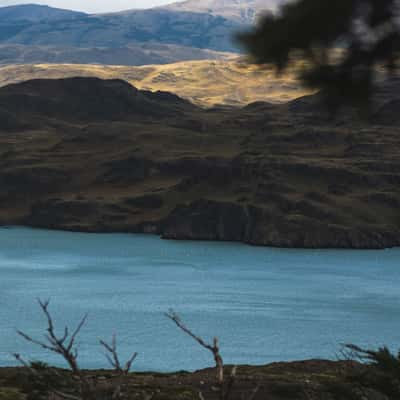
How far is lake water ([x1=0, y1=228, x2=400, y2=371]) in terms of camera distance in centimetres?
6406

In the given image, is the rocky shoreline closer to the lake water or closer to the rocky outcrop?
the lake water

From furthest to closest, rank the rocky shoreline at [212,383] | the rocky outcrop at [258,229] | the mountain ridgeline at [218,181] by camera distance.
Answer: the mountain ridgeline at [218,181] → the rocky outcrop at [258,229] → the rocky shoreline at [212,383]

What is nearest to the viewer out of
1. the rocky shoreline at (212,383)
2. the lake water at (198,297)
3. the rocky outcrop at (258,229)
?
the rocky shoreline at (212,383)

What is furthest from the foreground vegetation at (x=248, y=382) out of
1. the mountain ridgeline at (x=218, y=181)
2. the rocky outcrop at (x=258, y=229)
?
the mountain ridgeline at (x=218, y=181)

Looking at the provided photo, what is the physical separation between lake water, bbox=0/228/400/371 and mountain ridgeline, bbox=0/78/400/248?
5.47m

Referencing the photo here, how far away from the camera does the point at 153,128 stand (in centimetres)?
19450

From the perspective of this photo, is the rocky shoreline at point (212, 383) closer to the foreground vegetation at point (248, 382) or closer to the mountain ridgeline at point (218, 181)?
the foreground vegetation at point (248, 382)

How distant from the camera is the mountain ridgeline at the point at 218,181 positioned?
467ft

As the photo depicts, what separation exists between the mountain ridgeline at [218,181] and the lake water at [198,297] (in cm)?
547

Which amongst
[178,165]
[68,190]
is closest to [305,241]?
[178,165]

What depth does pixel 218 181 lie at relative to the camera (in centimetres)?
15738

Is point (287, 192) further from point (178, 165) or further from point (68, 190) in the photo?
point (68, 190)

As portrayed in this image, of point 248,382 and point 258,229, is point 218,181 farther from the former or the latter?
point 248,382

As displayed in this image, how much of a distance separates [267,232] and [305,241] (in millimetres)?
5877
